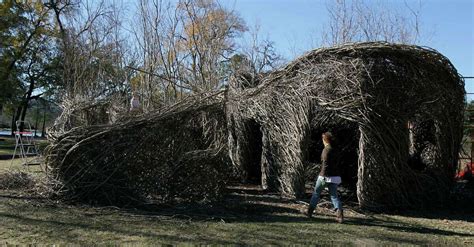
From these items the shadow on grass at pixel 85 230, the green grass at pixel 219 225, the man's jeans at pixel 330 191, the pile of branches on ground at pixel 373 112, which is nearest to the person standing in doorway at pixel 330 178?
the man's jeans at pixel 330 191

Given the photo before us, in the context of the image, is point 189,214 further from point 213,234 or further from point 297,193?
point 297,193

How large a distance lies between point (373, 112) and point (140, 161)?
4491 mm

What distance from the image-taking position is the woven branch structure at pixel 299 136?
9.17 m

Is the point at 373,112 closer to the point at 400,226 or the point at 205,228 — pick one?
the point at 400,226

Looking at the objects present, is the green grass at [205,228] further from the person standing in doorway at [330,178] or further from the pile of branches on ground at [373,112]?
the pile of branches on ground at [373,112]

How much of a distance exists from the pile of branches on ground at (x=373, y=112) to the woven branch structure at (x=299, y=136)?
0.07ft

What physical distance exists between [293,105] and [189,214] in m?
3.29

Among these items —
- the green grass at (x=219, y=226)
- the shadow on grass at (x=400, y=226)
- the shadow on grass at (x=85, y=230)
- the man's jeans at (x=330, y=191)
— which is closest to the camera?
the shadow on grass at (x=85, y=230)

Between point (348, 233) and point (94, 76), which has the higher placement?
point (94, 76)

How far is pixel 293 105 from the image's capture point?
10312 millimetres

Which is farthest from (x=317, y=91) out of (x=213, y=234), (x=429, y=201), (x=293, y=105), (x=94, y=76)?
(x=94, y=76)

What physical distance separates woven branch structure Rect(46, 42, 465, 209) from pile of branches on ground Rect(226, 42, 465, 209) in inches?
0.8

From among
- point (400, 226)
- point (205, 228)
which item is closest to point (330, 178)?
point (400, 226)

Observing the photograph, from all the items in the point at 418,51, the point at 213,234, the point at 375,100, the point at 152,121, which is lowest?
the point at 213,234
